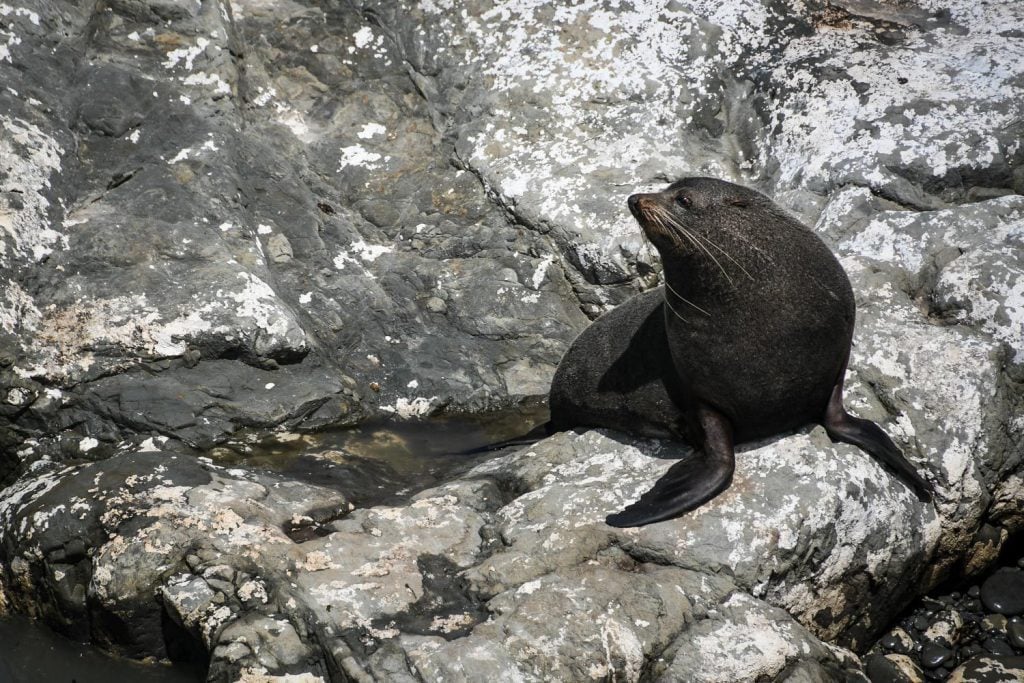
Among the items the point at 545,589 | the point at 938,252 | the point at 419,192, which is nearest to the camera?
the point at 545,589

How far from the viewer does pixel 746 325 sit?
4.39 metres

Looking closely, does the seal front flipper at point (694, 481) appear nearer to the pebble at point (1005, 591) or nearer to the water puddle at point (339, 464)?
the water puddle at point (339, 464)

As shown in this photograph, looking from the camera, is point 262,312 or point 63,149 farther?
point 63,149

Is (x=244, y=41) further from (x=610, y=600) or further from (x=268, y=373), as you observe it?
(x=610, y=600)

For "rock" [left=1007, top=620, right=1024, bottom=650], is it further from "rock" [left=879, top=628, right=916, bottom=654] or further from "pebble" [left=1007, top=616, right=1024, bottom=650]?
"rock" [left=879, top=628, right=916, bottom=654]

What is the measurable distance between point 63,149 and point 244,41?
1662mm

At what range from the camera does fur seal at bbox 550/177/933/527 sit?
14.3ft

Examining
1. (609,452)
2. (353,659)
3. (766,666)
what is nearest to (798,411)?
(609,452)

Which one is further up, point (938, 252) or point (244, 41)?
point (244, 41)

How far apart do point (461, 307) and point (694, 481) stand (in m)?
2.49

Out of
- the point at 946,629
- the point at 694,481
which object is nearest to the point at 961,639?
the point at 946,629

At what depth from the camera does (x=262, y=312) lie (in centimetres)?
563

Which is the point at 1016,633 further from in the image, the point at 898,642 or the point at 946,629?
the point at 898,642

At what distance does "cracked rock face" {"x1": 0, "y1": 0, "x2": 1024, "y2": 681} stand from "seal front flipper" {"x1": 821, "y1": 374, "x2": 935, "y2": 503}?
0.07m
